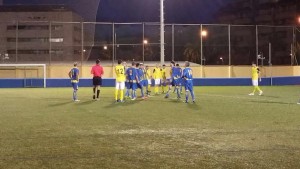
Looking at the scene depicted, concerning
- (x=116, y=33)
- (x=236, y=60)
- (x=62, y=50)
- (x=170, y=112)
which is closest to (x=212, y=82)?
(x=236, y=60)

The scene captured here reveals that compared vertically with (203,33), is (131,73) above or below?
below

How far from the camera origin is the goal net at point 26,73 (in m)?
41.5

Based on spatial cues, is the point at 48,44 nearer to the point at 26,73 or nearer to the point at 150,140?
the point at 26,73

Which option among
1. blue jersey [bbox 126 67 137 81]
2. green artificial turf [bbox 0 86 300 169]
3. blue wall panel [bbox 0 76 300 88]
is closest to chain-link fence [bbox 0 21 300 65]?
blue wall panel [bbox 0 76 300 88]

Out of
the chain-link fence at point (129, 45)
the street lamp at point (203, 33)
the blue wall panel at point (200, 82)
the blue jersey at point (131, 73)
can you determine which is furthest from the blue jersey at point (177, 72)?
the street lamp at point (203, 33)

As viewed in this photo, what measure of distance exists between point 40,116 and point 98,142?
601 centimetres

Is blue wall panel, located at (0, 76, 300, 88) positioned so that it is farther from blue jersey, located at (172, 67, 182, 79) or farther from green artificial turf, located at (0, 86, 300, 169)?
green artificial turf, located at (0, 86, 300, 169)

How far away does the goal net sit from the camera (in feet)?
136

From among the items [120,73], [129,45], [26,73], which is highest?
[129,45]

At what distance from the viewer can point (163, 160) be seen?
24.6ft

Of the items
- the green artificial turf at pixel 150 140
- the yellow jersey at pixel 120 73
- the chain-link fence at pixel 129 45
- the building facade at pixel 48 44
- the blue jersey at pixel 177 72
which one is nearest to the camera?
the green artificial turf at pixel 150 140

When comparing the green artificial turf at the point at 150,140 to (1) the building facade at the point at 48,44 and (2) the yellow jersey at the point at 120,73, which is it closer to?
(2) the yellow jersey at the point at 120,73

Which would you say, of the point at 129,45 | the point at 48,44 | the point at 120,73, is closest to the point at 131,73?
the point at 120,73

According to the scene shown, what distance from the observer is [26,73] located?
42906 millimetres
